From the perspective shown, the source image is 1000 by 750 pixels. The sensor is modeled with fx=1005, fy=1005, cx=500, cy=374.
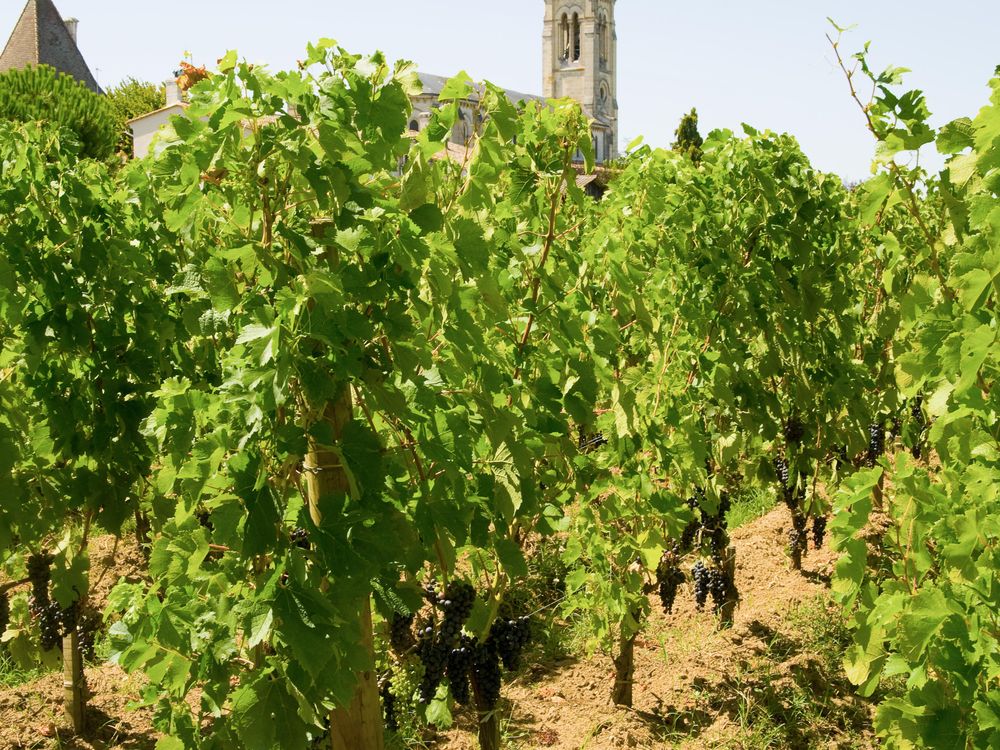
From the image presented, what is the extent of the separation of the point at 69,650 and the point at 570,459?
2517 millimetres

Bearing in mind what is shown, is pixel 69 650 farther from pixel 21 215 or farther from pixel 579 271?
pixel 579 271

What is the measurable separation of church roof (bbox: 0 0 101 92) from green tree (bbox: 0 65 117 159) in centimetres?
1699

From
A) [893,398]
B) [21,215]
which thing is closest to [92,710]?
[21,215]

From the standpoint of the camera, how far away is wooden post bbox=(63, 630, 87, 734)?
451 centimetres

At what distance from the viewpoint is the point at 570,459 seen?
3645mm

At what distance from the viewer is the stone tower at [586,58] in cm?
8862

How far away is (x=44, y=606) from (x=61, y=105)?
76.9 feet

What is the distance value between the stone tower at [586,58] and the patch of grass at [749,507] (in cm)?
8306

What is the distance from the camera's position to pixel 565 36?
92.5 m

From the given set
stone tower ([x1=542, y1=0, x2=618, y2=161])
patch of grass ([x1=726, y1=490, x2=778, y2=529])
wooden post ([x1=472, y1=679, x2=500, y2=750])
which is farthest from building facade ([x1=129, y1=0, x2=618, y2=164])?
wooden post ([x1=472, y1=679, x2=500, y2=750])

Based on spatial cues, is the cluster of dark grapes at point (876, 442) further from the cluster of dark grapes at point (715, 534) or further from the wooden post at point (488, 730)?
the wooden post at point (488, 730)

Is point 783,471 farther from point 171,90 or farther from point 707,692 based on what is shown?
point 171,90

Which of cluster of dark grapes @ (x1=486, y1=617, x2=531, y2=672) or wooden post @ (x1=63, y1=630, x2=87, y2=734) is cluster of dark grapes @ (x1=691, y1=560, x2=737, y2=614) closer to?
cluster of dark grapes @ (x1=486, y1=617, x2=531, y2=672)

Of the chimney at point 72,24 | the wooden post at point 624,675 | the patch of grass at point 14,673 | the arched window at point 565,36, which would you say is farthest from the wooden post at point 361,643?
the arched window at point 565,36
